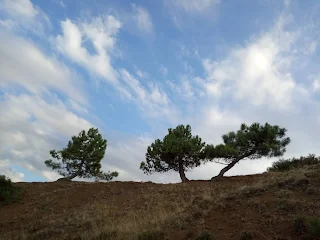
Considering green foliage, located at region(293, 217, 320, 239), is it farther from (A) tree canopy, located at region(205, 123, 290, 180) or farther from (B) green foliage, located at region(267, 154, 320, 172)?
(A) tree canopy, located at region(205, 123, 290, 180)

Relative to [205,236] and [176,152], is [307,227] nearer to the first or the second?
[205,236]

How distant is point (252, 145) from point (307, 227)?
19.8m

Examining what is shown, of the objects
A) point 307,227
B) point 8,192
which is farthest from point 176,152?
point 307,227

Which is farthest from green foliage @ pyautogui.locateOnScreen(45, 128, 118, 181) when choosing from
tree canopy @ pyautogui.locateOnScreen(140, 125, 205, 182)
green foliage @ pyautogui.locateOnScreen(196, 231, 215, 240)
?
green foliage @ pyautogui.locateOnScreen(196, 231, 215, 240)

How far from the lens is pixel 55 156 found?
3250 centimetres

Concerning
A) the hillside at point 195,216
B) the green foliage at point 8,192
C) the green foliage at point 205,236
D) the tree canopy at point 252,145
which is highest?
the tree canopy at point 252,145

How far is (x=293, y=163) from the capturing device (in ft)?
73.7

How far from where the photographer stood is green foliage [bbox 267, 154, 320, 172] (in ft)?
Result: 66.3

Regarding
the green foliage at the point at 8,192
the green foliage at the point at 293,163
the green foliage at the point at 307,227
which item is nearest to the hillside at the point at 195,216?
the green foliage at the point at 307,227

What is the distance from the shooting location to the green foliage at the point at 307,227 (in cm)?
700

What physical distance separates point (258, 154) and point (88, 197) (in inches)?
582

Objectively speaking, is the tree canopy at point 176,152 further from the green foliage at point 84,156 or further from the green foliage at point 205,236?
the green foliage at point 205,236

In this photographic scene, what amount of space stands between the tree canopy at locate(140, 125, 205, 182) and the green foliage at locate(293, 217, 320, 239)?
66.2 feet

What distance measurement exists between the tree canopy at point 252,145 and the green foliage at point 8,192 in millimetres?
15342
